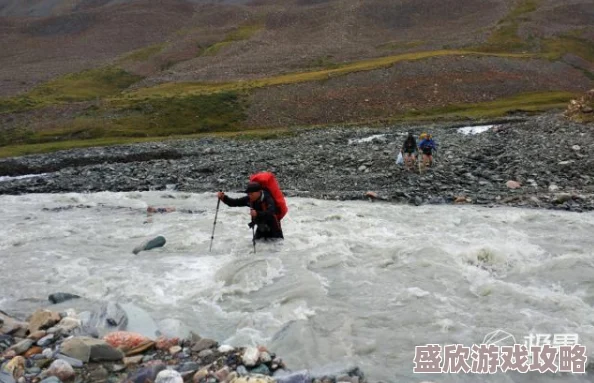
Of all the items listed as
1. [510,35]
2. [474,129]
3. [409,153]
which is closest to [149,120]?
[474,129]

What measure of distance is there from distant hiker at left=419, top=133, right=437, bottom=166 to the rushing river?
6.85m

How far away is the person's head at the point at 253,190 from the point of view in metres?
13.3

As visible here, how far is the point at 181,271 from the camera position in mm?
13484

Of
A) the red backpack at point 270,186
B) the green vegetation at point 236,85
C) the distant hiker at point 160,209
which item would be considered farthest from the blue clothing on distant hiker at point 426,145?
the green vegetation at point 236,85

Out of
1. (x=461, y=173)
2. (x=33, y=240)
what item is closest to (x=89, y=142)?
(x=33, y=240)

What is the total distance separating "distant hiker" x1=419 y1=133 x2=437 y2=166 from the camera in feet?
83.7

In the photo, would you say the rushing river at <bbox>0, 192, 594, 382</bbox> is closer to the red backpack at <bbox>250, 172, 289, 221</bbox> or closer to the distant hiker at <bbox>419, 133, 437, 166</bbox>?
the red backpack at <bbox>250, 172, 289, 221</bbox>

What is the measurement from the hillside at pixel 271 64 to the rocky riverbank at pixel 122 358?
40965 mm

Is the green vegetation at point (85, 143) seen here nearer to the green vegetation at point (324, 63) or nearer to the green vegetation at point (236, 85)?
the green vegetation at point (236, 85)

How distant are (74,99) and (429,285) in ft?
256

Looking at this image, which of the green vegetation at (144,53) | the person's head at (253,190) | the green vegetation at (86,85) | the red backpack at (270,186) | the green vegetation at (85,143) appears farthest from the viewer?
the green vegetation at (144,53)

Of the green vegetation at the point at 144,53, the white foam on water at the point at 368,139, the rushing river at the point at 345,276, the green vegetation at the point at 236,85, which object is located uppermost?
the green vegetation at the point at 144,53

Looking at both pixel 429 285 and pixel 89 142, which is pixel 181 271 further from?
pixel 89 142

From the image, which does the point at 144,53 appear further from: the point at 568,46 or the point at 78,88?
the point at 568,46
